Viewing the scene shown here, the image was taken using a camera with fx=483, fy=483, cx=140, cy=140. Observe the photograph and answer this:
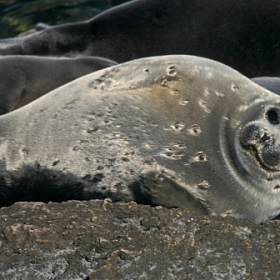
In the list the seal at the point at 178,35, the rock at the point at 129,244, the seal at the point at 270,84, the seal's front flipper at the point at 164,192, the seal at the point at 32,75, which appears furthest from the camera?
the seal at the point at 178,35

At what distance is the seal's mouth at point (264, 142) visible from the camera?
2.28 meters

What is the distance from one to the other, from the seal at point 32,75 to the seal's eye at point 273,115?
157 cm

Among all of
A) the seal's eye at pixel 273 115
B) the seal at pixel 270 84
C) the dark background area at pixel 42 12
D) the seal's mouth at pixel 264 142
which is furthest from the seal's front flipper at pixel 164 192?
the dark background area at pixel 42 12

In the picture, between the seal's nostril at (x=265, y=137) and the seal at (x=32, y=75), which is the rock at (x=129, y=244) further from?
the seal at (x=32, y=75)

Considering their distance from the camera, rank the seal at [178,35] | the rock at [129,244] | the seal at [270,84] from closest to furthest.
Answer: the rock at [129,244] → the seal at [270,84] → the seal at [178,35]

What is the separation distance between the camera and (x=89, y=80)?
8.66ft

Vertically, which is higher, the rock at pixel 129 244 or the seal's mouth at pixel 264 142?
the seal's mouth at pixel 264 142

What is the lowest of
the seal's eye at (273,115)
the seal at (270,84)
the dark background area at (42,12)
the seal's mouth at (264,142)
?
the dark background area at (42,12)

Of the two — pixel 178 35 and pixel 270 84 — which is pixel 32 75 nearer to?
pixel 178 35

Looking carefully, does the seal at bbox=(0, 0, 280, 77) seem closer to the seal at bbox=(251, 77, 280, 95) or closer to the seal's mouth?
the seal at bbox=(251, 77, 280, 95)

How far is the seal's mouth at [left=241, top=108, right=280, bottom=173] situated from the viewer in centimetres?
228

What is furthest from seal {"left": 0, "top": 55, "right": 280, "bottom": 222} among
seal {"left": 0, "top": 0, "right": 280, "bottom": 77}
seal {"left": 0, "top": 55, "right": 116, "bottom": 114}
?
seal {"left": 0, "top": 0, "right": 280, "bottom": 77}

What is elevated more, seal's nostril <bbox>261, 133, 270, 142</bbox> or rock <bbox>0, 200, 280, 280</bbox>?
seal's nostril <bbox>261, 133, 270, 142</bbox>

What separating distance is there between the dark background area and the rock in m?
4.85
